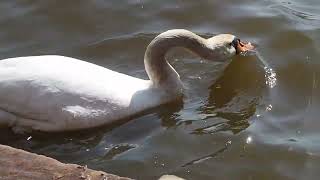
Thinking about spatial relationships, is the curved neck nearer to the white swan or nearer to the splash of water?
the white swan

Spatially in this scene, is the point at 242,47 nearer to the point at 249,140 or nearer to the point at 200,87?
the point at 200,87

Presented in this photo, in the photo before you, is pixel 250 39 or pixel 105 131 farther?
pixel 250 39

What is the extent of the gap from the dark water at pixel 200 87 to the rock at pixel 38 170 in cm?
96

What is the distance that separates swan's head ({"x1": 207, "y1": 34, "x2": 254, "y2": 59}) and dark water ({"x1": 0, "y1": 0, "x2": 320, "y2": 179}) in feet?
0.85

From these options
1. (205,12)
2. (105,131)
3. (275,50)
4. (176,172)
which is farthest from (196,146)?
(205,12)

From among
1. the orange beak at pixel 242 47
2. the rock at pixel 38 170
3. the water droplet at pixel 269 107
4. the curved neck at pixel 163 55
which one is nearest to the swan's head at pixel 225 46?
the orange beak at pixel 242 47

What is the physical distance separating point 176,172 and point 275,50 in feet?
7.40

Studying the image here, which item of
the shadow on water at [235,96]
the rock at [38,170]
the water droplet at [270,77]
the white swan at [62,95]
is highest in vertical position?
the rock at [38,170]

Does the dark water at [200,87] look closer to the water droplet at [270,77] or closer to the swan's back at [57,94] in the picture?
the water droplet at [270,77]

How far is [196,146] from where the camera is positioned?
5.42 meters

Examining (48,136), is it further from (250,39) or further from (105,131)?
(250,39)

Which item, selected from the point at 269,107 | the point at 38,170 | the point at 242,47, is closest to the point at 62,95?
the point at 38,170

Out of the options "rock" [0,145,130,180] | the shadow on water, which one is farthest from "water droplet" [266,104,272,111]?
"rock" [0,145,130,180]

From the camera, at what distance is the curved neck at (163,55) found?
6.04m
